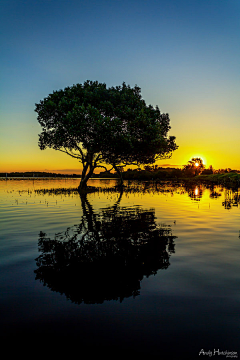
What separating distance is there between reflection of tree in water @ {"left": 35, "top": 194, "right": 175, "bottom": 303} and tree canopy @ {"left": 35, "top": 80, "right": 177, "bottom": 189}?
82.9 feet

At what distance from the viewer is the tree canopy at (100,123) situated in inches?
1420

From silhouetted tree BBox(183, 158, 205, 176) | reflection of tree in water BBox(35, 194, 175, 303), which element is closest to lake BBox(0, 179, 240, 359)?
reflection of tree in water BBox(35, 194, 175, 303)

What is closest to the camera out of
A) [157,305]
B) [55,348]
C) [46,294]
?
[55,348]

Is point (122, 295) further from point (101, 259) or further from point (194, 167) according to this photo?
point (194, 167)

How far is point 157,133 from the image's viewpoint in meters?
39.2

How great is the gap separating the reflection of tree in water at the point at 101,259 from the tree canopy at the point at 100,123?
25278mm

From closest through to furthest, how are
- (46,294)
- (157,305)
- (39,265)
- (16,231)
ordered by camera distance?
(157,305)
(46,294)
(39,265)
(16,231)

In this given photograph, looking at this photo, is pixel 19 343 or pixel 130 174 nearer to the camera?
pixel 19 343

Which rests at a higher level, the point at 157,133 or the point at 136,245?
the point at 157,133

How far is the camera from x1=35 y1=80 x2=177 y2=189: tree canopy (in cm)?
3606

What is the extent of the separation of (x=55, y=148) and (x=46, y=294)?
4030cm

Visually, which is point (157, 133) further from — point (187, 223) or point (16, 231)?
point (16, 231)

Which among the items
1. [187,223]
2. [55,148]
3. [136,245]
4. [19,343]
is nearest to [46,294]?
[19,343]

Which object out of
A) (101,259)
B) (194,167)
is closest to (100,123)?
(101,259)
